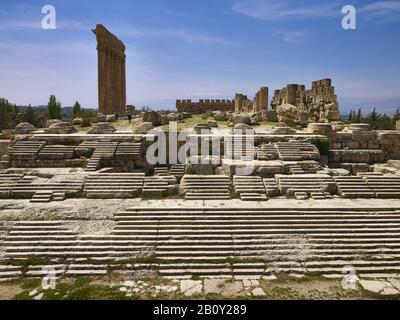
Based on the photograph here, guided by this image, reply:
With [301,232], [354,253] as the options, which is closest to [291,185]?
[301,232]

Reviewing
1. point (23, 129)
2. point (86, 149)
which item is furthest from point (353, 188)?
point (23, 129)

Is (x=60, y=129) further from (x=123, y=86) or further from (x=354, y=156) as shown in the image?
(x=123, y=86)

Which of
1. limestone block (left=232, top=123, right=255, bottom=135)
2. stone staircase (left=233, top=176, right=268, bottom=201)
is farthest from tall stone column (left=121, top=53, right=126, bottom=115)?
stone staircase (left=233, top=176, right=268, bottom=201)

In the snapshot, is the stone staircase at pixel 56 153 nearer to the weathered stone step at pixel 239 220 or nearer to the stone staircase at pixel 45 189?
the stone staircase at pixel 45 189

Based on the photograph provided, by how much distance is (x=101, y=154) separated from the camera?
1420 cm

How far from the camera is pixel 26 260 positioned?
779 cm

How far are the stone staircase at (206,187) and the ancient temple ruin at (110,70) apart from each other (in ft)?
71.9

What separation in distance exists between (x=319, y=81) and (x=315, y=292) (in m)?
22.0

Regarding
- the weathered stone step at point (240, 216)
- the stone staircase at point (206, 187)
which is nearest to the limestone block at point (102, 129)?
the stone staircase at point (206, 187)

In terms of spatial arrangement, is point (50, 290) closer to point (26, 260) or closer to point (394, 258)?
point (26, 260)

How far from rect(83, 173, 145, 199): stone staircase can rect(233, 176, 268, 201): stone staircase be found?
10.4ft

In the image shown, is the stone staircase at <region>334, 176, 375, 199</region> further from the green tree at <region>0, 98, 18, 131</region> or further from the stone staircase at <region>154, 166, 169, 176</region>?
the green tree at <region>0, 98, 18, 131</region>

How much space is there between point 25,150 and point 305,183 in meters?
11.2

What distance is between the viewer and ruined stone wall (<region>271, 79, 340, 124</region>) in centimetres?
2238
